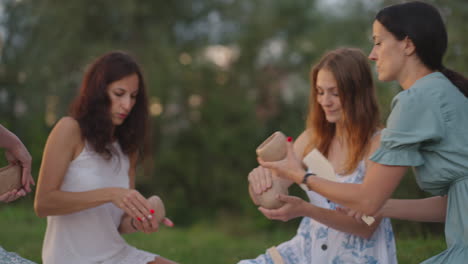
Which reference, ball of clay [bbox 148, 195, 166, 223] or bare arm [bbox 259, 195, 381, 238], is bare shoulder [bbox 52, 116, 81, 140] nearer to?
ball of clay [bbox 148, 195, 166, 223]

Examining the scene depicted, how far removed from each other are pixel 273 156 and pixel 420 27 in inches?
39.3

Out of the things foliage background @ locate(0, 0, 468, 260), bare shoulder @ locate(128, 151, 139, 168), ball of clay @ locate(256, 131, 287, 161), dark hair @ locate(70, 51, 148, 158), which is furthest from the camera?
foliage background @ locate(0, 0, 468, 260)

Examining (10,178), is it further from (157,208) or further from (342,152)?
(342,152)

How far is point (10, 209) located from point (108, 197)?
582cm

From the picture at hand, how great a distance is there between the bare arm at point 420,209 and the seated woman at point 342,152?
18 cm

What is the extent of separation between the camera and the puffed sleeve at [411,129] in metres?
2.37

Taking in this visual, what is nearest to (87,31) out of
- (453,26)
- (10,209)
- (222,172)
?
(222,172)

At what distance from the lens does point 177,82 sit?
13469 mm

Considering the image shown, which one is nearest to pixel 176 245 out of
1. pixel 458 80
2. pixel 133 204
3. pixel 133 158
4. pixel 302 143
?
pixel 133 158

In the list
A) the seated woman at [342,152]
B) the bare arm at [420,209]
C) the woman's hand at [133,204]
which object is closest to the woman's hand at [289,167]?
the seated woman at [342,152]

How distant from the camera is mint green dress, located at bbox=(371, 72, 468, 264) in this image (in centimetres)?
→ 239

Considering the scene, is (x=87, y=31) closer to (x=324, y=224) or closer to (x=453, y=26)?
(x=453, y=26)

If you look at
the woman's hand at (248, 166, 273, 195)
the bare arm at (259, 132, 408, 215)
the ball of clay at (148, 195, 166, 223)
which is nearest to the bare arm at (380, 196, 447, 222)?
the bare arm at (259, 132, 408, 215)

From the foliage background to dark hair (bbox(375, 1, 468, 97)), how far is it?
947 centimetres
